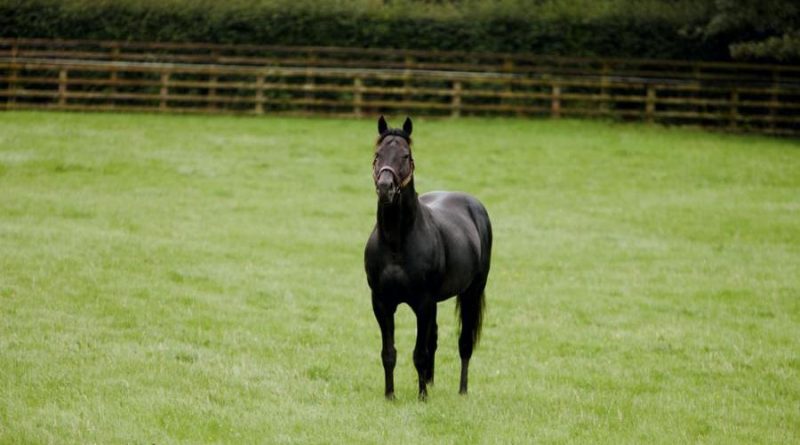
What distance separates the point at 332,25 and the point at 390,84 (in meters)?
3.51

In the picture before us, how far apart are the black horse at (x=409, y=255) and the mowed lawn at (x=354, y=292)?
503mm

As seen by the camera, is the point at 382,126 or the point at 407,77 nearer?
the point at 382,126

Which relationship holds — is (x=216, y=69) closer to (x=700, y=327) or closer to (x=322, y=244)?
(x=322, y=244)

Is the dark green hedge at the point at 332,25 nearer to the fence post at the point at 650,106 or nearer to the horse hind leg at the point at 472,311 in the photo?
the fence post at the point at 650,106

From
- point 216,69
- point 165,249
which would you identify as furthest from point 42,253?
point 216,69

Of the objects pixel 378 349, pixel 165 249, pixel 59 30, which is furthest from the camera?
pixel 59 30

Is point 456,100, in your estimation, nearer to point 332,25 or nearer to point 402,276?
point 332,25

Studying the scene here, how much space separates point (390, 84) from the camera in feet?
107

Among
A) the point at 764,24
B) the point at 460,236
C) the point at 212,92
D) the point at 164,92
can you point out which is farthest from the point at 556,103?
the point at 460,236

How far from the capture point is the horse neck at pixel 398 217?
763cm

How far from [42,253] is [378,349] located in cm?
606

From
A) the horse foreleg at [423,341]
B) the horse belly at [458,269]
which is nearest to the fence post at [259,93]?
the horse belly at [458,269]

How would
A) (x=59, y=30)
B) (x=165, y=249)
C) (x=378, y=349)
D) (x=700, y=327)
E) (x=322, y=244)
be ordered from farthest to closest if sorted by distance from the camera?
(x=59, y=30), (x=322, y=244), (x=165, y=249), (x=700, y=327), (x=378, y=349)

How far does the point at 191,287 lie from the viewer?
508 inches
